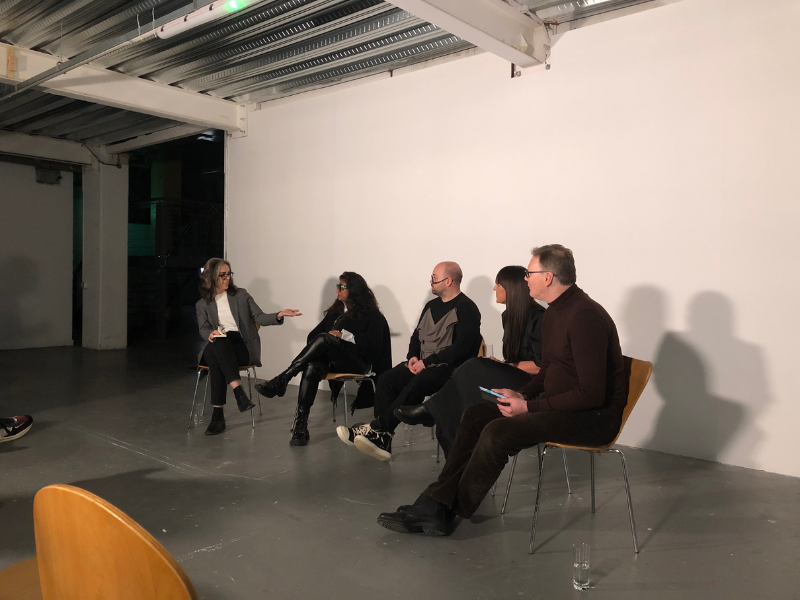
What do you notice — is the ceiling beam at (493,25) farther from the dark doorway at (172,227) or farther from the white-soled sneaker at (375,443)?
the dark doorway at (172,227)

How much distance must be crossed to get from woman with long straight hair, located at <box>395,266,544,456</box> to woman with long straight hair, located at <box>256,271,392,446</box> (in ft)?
3.16

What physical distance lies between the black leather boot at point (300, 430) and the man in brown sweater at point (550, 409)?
152 cm

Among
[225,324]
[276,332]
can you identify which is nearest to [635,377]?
[225,324]

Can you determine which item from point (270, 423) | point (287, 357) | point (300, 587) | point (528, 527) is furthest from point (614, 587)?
point (287, 357)

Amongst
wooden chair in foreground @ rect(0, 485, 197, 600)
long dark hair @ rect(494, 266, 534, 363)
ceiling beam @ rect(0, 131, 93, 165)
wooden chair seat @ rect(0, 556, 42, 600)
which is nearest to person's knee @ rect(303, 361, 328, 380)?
long dark hair @ rect(494, 266, 534, 363)

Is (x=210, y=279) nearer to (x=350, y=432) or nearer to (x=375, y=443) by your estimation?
(x=350, y=432)

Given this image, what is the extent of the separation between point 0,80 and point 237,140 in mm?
2336

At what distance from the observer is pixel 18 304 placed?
8.86 meters

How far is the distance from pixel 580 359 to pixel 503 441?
0.45 meters

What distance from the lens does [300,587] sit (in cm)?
225

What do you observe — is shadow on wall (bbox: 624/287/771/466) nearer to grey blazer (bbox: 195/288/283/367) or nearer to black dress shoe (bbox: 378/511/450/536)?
black dress shoe (bbox: 378/511/450/536)

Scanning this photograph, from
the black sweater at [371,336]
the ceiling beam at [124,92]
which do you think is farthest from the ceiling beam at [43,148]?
the black sweater at [371,336]

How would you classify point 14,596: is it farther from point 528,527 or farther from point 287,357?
point 287,357

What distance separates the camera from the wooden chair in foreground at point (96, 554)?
85cm
